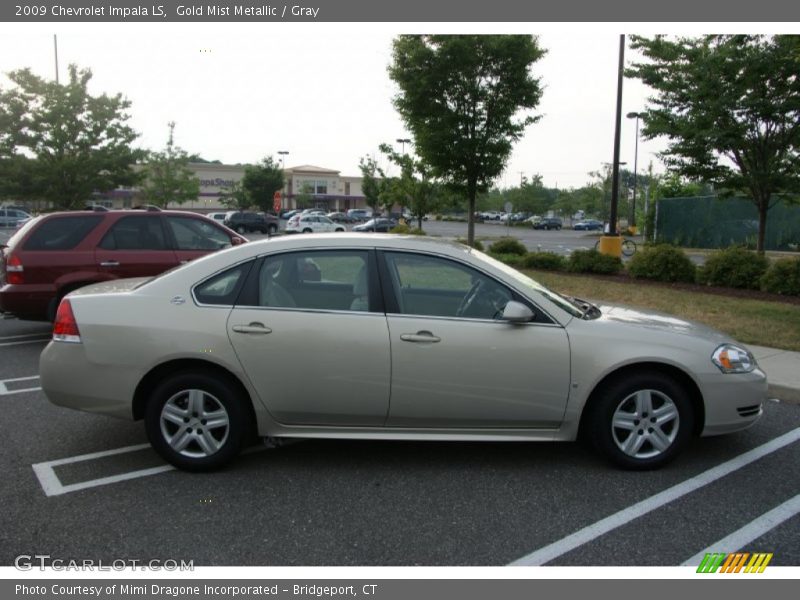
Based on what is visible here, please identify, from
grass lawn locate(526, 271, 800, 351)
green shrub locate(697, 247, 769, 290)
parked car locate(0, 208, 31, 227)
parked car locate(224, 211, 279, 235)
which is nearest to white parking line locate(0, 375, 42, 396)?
grass lawn locate(526, 271, 800, 351)

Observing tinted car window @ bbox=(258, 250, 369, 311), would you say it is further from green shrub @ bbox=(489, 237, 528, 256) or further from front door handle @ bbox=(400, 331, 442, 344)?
green shrub @ bbox=(489, 237, 528, 256)

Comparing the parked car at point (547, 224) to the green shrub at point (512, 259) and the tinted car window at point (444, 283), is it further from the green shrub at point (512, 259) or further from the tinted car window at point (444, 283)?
the tinted car window at point (444, 283)

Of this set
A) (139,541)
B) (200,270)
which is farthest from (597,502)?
(200,270)

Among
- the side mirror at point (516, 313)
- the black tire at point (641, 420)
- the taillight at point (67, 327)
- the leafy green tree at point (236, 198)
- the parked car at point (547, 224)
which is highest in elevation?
the leafy green tree at point (236, 198)

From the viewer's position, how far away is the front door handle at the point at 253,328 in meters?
3.97

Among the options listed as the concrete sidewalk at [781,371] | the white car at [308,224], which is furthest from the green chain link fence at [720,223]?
the concrete sidewalk at [781,371]

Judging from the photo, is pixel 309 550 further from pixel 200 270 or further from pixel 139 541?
pixel 200 270

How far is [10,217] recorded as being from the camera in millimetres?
40781

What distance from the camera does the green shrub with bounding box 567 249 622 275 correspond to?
1445 centimetres

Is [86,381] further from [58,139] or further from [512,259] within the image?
[58,139]

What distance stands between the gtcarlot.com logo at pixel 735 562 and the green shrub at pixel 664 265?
10.6m

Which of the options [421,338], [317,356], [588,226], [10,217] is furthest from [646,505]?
[588,226]

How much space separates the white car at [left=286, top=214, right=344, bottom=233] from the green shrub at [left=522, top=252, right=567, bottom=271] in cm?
2554

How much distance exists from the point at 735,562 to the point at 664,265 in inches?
424
